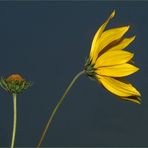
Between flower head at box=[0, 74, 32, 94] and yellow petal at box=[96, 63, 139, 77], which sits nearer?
yellow petal at box=[96, 63, 139, 77]

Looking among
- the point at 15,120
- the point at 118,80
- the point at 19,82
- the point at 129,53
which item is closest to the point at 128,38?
the point at 129,53

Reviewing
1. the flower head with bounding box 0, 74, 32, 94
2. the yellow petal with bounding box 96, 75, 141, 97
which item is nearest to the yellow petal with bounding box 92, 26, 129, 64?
the yellow petal with bounding box 96, 75, 141, 97

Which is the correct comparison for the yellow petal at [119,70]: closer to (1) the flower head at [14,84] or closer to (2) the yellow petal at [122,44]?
(2) the yellow petal at [122,44]

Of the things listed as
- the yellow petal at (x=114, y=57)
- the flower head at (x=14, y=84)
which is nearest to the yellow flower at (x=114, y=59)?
the yellow petal at (x=114, y=57)

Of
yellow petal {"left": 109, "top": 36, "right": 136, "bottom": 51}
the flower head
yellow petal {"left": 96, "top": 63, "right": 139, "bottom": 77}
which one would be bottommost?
the flower head

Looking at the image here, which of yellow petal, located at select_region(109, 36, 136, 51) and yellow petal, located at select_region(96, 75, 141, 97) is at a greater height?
yellow petal, located at select_region(109, 36, 136, 51)

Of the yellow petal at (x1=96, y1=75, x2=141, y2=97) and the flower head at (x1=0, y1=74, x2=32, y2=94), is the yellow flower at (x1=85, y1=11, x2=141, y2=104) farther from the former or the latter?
the flower head at (x1=0, y1=74, x2=32, y2=94)

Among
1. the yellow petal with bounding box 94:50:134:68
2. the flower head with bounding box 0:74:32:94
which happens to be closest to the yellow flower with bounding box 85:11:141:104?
the yellow petal with bounding box 94:50:134:68
